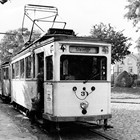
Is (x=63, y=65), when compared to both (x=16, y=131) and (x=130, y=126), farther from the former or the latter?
(x=130, y=126)

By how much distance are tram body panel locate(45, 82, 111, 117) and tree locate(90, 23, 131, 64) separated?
29367 millimetres

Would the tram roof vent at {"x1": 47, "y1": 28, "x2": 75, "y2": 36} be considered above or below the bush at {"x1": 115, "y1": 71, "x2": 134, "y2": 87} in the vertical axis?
above

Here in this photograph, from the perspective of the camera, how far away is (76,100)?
32.0 feet

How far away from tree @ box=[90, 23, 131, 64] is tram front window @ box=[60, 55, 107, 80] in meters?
29.1

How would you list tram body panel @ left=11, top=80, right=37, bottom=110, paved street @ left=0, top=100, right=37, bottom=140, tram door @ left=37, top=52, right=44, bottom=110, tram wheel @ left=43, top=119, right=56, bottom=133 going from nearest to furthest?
paved street @ left=0, top=100, right=37, bottom=140 < tram wheel @ left=43, top=119, right=56, bottom=133 < tram door @ left=37, top=52, right=44, bottom=110 < tram body panel @ left=11, top=80, right=37, bottom=110

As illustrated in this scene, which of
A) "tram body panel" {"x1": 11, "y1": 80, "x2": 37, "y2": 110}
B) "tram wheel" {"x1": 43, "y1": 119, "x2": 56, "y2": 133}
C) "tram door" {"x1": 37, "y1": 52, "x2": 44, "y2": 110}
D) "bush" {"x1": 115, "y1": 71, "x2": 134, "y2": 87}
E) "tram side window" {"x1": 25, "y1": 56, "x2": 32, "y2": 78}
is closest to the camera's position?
"tram wheel" {"x1": 43, "y1": 119, "x2": 56, "y2": 133}

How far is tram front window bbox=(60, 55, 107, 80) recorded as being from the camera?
32.2ft

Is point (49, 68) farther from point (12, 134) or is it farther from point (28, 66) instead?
point (28, 66)

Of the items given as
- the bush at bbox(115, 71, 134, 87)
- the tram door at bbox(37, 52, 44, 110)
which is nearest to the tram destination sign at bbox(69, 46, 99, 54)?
the tram door at bbox(37, 52, 44, 110)

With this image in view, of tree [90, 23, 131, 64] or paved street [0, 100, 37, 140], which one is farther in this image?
tree [90, 23, 131, 64]

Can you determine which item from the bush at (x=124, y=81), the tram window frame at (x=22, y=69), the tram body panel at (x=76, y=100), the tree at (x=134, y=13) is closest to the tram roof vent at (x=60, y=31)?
the tram body panel at (x=76, y=100)

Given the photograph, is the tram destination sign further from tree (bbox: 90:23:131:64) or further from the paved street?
tree (bbox: 90:23:131:64)

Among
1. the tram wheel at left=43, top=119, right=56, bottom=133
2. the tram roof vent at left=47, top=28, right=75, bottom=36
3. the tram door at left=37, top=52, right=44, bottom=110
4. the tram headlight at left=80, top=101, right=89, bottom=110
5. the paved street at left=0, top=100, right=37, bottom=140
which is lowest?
the paved street at left=0, top=100, right=37, bottom=140

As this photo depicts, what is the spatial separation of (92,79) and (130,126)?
10.3 feet
